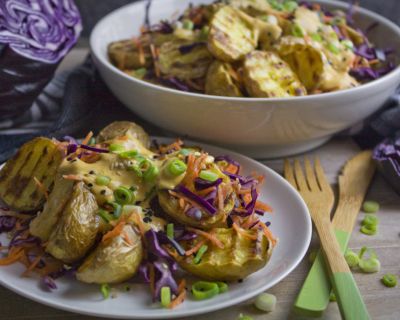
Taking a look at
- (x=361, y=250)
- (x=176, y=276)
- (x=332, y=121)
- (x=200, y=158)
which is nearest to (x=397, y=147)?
(x=332, y=121)

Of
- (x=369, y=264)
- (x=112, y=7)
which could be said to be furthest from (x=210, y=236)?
(x=112, y=7)

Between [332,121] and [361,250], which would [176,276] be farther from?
[332,121]

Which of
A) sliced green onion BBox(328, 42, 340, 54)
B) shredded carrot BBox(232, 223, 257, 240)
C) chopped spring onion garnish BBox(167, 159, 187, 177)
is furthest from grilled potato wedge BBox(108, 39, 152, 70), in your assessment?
shredded carrot BBox(232, 223, 257, 240)

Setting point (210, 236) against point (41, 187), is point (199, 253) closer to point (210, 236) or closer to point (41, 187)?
point (210, 236)

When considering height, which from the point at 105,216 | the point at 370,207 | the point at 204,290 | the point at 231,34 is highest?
the point at 231,34

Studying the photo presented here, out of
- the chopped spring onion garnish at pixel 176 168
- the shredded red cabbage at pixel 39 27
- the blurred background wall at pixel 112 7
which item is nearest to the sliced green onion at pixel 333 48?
the chopped spring onion garnish at pixel 176 168

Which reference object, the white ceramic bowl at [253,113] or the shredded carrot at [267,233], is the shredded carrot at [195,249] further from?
the white ceramic bowl at [253,113]
